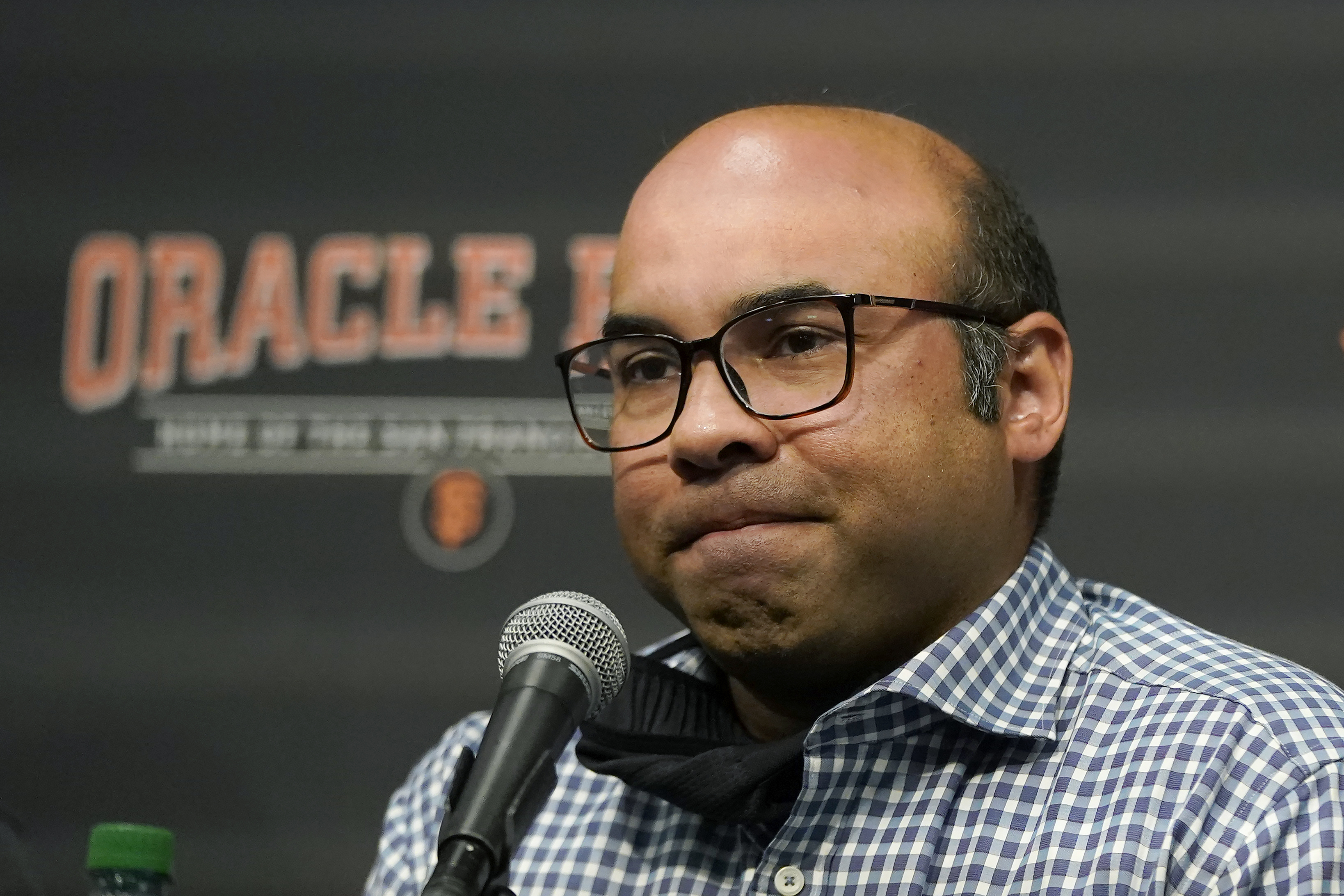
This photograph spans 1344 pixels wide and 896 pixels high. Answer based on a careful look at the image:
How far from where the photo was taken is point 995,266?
1381 mm

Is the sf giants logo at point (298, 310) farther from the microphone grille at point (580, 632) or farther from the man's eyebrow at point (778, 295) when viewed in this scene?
the microphone grille at point (580, 632)

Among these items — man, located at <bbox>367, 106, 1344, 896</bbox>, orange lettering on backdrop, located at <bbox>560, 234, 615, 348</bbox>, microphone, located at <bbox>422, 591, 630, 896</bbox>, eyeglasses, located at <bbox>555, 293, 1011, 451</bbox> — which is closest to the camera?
microphone, located at <bbox>422, 591, 630, 896</bbox>

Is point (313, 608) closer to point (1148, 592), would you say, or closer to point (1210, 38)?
point (1148, 592)

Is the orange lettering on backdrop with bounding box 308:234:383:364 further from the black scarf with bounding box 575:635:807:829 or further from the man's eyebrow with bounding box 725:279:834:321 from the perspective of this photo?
the man's eyebrow with bounding box 725:279:834:321

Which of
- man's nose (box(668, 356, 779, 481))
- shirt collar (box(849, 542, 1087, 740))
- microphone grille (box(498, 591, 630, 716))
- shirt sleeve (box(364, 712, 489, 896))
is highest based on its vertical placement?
man's nose (box(668, 356, 779, 481))

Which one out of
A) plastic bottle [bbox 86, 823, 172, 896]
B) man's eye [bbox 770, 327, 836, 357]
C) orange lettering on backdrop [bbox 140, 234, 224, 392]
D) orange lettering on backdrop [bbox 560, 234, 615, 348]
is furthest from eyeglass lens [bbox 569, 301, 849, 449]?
orange lettering on backdrop [bbox 140, 234, 224, 392]

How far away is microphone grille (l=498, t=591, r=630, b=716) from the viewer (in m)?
0.99

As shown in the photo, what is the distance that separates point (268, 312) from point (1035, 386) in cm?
125

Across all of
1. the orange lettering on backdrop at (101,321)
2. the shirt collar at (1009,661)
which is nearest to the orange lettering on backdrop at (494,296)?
the orange lettering on backdrop at (101,321)

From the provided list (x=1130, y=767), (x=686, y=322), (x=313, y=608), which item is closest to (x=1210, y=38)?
(x=686, y=322)

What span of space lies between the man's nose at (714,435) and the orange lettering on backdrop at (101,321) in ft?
3.96

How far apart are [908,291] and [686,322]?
226 millimetres

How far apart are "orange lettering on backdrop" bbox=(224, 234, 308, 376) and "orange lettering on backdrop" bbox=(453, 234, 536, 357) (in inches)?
10.4

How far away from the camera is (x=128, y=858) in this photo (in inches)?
45.7
